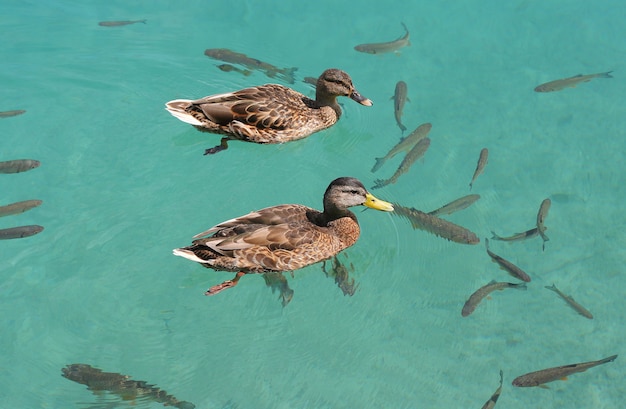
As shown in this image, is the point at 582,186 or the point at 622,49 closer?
the point at 582,186

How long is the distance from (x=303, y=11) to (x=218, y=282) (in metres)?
5.36

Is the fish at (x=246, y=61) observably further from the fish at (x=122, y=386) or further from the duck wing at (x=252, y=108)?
the fish at (x=122, y=386)

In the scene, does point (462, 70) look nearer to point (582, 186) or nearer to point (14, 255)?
point (582, 186)

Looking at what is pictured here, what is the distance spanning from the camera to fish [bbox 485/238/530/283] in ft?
21.2

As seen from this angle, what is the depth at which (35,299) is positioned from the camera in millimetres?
6230

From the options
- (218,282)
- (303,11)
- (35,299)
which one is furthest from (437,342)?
(303,11)

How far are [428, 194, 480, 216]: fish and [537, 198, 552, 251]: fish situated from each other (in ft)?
2.12

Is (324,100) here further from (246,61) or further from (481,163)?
(481,163)

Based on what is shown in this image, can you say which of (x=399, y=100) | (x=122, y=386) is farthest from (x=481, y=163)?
(x=122, y=386)

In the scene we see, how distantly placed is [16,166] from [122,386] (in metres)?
2.84

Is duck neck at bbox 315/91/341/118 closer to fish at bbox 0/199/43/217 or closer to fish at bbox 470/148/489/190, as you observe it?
fish at bbox 470/148/489/190

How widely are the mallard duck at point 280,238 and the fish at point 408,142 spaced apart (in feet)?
3.66

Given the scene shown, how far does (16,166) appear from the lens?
23.4 feet

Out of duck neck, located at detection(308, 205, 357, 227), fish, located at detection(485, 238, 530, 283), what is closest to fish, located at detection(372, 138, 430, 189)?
duck neck, located at detection(308, 205, 357, 227)
